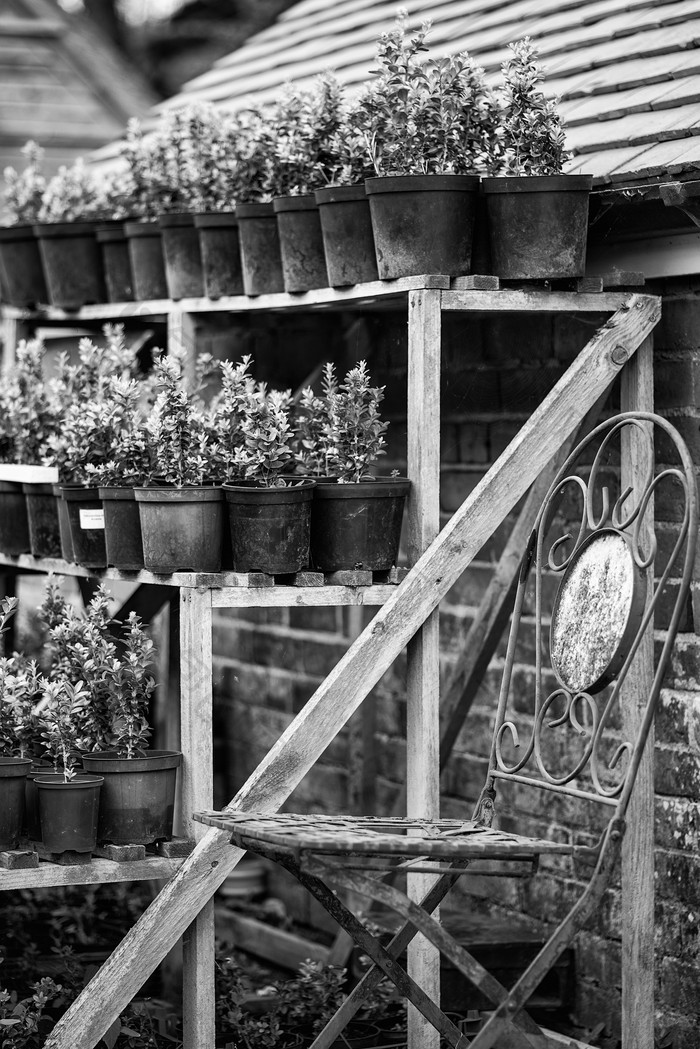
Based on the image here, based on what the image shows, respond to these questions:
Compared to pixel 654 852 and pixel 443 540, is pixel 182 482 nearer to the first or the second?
pixel 443 540

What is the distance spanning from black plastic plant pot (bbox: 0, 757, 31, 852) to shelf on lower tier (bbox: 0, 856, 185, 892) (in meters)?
0.10

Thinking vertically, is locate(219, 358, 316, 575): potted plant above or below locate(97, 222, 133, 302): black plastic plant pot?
below

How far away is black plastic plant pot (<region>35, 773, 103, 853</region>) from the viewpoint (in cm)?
368

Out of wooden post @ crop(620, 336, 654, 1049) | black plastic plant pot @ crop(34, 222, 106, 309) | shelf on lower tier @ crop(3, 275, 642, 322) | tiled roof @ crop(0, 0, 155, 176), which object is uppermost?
tiled roof @ crop(0, 0, 155, 176)

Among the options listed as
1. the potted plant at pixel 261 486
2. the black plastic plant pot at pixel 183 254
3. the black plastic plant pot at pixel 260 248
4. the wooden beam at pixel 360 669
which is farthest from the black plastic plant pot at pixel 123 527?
the black plastic plant pot at pixel 183 254

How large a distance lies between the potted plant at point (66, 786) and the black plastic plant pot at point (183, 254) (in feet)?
5.15

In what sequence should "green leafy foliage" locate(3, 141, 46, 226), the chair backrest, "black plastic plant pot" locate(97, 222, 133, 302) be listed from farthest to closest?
"green leafy foliage" locate(3, 141, 46, 226) < "black plastic plant pot" locate(97, 222, 133, 302) < the chair backrest

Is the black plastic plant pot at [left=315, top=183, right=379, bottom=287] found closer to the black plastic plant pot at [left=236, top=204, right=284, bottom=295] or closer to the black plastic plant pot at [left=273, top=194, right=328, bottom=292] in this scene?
the black plastic plant pot at [left=273, top=194, right=328, bottom=292]

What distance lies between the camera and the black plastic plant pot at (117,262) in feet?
17.1

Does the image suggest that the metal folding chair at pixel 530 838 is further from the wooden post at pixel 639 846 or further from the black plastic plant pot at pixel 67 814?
the black plastic plant pot at pixel 67 814

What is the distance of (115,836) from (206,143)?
2.37m

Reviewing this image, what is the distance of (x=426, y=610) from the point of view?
3.81m

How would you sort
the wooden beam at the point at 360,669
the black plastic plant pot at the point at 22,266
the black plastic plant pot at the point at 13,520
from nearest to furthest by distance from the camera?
the wooden beam at the point at 360,669 < the black plastic plant pot at the point at 13,520 < the black plastic plant pot at the point at 22,266

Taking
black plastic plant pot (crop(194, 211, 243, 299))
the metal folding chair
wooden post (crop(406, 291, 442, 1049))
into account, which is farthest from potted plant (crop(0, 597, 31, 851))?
black plastic plant pot (crop(194, 211, 243, 299))
